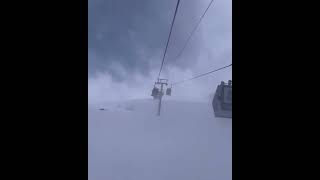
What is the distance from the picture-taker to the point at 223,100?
14641 millimetres

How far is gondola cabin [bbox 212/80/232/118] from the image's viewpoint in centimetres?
1422

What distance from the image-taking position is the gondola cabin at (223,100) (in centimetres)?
1422
